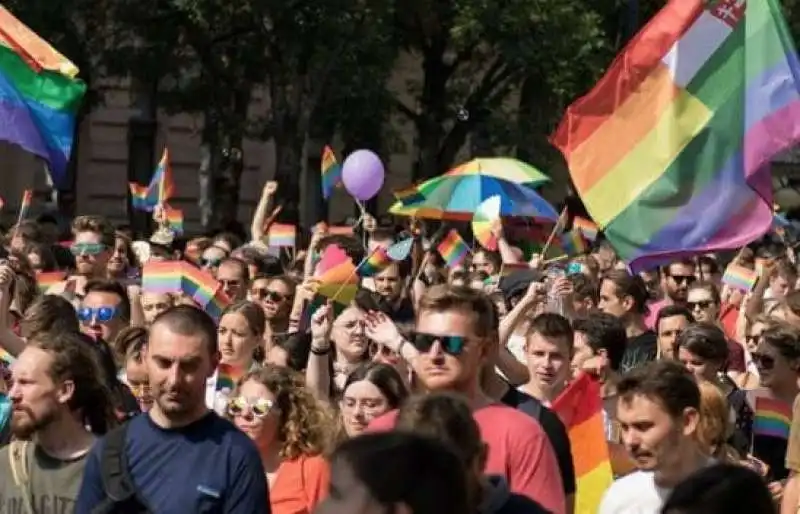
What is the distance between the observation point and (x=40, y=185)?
34906mm

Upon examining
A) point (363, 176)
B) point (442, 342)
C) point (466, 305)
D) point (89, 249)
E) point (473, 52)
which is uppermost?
point (473, 52)

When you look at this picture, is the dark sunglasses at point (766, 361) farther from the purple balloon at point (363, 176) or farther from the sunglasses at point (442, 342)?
the purple balloon at point (363, 176)

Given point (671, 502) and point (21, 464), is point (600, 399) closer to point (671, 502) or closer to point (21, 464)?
point (21, 464)

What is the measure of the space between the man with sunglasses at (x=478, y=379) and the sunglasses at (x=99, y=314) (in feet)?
12.1

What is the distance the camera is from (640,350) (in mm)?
11234

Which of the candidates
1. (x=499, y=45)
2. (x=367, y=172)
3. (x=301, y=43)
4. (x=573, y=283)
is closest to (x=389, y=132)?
(x=499, y=45)

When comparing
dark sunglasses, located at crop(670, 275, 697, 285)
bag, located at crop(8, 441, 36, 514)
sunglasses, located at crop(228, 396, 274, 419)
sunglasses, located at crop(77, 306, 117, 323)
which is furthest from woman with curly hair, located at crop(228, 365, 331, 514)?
dark sunglasses, located at crop(670, 275, 697, 285)

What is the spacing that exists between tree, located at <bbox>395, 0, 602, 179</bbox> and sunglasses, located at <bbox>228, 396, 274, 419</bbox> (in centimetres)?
1994

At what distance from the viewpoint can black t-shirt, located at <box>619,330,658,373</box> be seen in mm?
10922

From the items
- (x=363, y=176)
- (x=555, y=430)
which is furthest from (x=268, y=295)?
(x=363, y=176)

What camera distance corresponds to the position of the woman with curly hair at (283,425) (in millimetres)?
7438

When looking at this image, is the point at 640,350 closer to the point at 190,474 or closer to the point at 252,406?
the point at 252,406

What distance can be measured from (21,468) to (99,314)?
388 cm

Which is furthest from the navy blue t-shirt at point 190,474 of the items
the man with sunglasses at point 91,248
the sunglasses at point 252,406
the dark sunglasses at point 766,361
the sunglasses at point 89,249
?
the sunglasses at point 89,249
